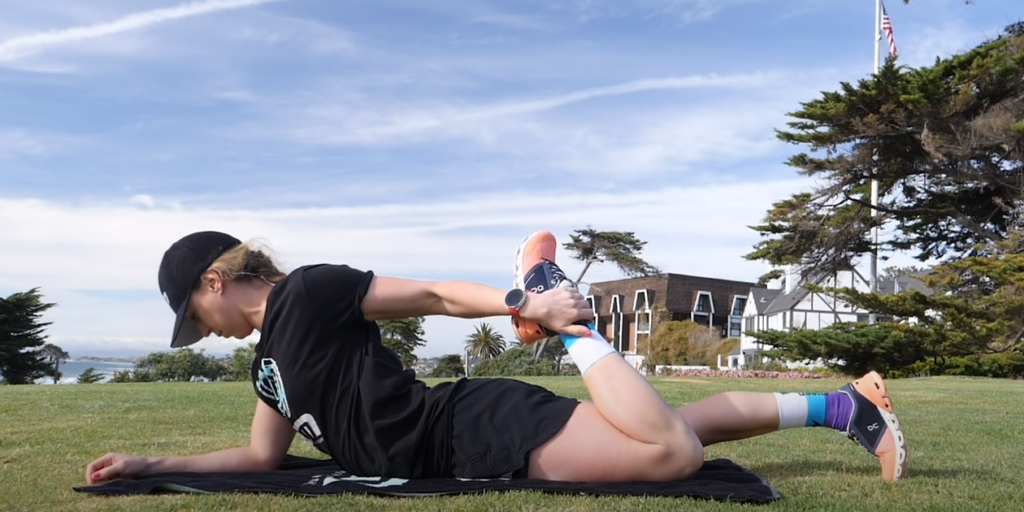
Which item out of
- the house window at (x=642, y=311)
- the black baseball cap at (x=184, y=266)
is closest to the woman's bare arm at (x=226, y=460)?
the black baseball cap at (x=184, y=266)

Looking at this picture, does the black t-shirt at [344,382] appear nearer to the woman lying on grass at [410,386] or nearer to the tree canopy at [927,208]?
the woman lying on grass at [410,386]

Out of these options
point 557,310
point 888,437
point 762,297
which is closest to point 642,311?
Answer: point 762,297

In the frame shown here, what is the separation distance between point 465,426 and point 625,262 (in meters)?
38.6

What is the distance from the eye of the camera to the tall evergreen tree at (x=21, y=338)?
27891 millimetres

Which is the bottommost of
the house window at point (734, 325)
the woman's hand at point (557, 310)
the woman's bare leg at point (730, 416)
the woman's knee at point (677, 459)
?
the woman's knee at point (677, 459)

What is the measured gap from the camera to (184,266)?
286cm

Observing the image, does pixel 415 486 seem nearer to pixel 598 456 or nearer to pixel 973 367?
pixel 598 456

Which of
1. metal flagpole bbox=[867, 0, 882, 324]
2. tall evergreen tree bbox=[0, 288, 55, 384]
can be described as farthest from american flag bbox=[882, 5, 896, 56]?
tall evergreen tree bbox=[0, 288, 55, 384]

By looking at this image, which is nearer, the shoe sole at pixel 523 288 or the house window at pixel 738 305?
the shoe sole at pixel 523 288

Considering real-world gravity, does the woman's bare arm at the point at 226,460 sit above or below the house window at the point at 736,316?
below

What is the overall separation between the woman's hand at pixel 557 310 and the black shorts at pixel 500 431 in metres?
0.29

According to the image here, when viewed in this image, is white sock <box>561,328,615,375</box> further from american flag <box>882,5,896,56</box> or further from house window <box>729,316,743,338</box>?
house window <box>729,316,743,338</box>

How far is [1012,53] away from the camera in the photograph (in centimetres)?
2003

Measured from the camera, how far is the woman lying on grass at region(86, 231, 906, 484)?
2.74m
